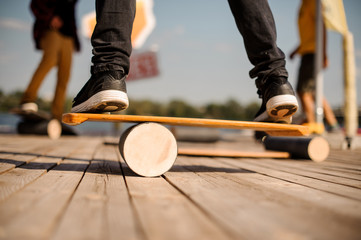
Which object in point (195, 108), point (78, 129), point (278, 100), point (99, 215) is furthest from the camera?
point (195, 108)

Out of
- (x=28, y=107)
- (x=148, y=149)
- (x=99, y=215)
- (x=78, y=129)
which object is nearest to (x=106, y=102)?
(x=148, y=149)

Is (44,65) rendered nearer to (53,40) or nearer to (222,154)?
(53,40)

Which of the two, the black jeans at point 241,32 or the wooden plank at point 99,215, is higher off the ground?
the black jeans at point 241,32

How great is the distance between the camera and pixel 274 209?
0.68 metres

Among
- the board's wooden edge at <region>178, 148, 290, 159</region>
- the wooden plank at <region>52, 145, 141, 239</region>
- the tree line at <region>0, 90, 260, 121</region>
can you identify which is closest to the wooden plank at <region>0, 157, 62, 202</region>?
the wooden plank at <region>52, 145, 141, 239</region>

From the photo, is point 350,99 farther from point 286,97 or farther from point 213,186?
point 213,186

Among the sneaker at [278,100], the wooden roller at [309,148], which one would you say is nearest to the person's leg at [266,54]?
the sneaker at [278,100]

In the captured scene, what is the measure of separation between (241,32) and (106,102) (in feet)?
2.43

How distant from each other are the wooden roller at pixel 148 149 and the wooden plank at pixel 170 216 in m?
0.19

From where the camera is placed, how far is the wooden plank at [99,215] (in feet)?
1.61

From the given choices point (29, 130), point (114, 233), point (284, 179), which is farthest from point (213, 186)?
point (29, 130)

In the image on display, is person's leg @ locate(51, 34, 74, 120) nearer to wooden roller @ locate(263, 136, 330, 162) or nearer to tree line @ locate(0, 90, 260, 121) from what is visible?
wooden roller @ locate(263, 136, 330, 162)

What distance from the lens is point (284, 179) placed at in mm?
1159

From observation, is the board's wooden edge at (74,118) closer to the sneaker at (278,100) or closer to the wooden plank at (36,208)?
the wooden plank at (36,208)
